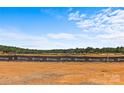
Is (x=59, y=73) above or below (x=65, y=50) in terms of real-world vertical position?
below

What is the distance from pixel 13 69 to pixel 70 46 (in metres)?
0.46

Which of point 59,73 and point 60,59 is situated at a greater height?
point 60,59

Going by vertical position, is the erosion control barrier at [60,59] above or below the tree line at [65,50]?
below

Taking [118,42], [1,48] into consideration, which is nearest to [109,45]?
[118,42]

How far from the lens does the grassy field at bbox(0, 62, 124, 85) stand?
11.9 meters

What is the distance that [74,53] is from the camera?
11852mm

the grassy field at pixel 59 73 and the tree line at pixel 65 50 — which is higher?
the tree line at pixel 65 50

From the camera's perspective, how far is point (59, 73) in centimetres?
1188

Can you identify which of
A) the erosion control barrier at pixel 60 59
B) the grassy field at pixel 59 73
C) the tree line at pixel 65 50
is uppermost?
the tree line at pixel 65 50

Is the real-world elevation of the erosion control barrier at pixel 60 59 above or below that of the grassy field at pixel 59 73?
above

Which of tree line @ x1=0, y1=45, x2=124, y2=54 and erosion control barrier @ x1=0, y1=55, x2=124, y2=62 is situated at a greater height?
tree line @ x1=0, y1=45, x2=124, y2=54

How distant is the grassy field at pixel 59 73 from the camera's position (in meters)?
11.9

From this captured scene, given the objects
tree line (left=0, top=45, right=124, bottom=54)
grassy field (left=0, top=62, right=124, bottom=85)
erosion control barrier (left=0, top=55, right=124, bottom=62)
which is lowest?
grassy field (left=0, top=62, right=124, bottom=85)

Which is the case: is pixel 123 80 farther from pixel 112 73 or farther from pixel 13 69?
pixel 13 69
